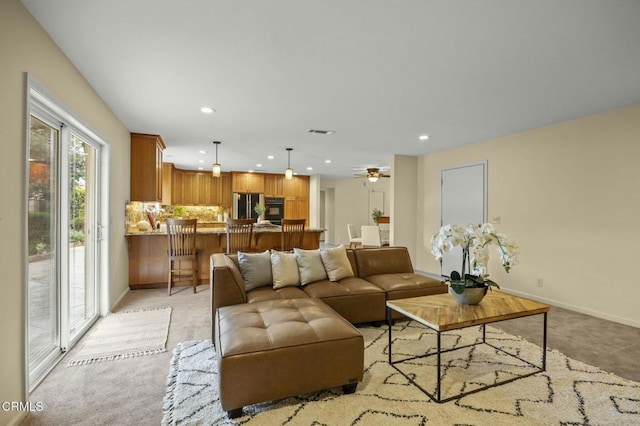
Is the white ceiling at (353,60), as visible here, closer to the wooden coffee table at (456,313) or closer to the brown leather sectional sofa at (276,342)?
the brown leather sectional sofa at (276,342)

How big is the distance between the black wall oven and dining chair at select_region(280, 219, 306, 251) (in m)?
3.82

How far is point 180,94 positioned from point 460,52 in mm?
2630

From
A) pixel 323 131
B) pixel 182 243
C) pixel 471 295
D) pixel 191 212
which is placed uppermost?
pixel 323 131

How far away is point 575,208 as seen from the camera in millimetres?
3877

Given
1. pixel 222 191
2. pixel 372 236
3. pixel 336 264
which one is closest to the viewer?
pixel 336 264

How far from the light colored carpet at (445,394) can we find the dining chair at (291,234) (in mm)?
2716

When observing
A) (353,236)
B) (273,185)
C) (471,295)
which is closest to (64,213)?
(471,295)

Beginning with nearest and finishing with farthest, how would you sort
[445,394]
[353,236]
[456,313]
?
[445,394], [456,313], [353,236]

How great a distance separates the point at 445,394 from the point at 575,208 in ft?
10.8

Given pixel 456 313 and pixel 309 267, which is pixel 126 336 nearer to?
pixel 309 267

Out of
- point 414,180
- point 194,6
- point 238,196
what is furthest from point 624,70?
point 238,196

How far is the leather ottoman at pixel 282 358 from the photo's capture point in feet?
5.72

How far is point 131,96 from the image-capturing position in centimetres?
322

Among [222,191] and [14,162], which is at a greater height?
[222,191]
